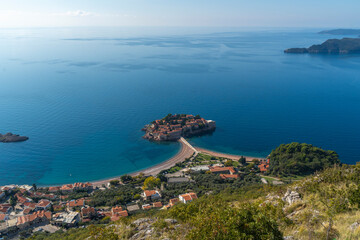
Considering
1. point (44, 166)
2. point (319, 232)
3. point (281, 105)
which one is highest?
point (319, 232)

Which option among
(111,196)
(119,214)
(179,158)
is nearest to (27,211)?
(111,196)

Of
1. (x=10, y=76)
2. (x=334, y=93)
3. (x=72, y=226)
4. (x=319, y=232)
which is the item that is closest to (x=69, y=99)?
(x=10, y=76)

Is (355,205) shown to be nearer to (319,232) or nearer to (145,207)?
(319,232)

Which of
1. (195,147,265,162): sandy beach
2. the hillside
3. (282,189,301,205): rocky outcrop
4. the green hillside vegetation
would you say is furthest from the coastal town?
(282,189,301,205): rocky outcrop

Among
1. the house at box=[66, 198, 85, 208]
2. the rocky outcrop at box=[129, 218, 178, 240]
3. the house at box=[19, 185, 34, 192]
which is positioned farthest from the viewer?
the house at box=[19, 185, 34, 192]

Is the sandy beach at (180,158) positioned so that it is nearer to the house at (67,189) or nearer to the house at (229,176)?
the house at (67,189)

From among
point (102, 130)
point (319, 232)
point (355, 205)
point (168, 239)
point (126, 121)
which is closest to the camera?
point (319, 232)

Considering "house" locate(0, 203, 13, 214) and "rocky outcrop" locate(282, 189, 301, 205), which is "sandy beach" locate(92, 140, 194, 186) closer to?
"house" locate(0, 203, 13, 214)

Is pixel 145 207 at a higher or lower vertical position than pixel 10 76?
lower
